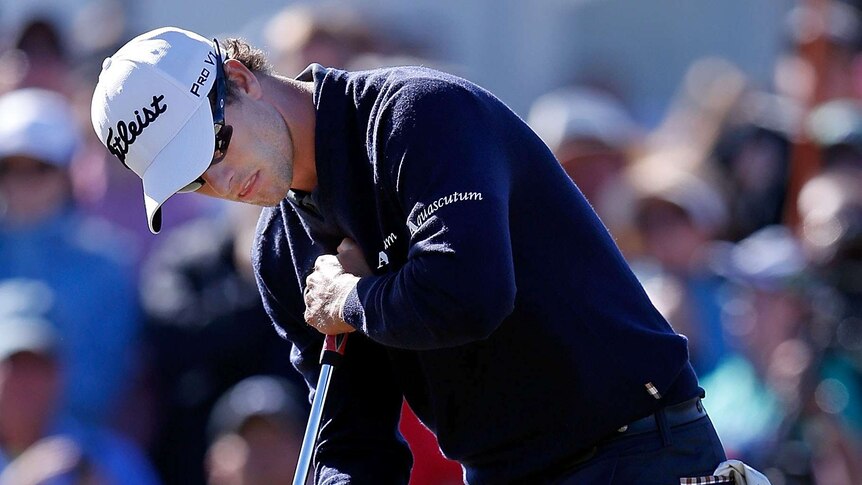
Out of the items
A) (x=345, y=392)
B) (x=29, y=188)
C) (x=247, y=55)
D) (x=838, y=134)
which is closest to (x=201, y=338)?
(x=29, y=188)

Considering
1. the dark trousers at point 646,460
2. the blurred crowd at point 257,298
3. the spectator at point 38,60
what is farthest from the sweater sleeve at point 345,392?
the spectator at point 38,60

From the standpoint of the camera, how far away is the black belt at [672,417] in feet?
13.0

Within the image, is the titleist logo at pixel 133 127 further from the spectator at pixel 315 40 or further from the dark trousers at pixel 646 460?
the spectator at pixel 315 40

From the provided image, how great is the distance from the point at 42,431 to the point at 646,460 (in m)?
3.87

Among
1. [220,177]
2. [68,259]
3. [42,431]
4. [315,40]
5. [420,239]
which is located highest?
[420,239]

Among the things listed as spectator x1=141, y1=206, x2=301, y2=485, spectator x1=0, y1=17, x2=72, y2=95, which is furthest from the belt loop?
spectator x1=0, y1=17, x2=72, y2=95

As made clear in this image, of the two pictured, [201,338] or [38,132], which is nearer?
[201,338]

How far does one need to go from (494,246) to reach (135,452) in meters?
3.86

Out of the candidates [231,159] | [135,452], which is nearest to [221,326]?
[135,452]

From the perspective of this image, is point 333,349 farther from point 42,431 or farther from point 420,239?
point 42,431

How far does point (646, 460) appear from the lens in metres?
3.95

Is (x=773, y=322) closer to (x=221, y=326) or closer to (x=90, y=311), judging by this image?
(x=221, y=326)

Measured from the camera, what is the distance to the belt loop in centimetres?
396

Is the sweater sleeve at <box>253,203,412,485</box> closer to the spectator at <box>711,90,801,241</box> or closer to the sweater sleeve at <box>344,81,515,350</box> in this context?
the sweater sleeve at <box>344,81,515,350</box>
